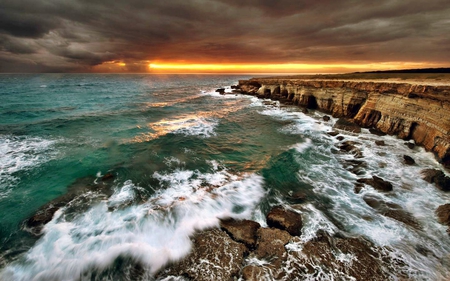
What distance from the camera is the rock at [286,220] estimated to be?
797cm

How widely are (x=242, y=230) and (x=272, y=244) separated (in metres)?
1.34

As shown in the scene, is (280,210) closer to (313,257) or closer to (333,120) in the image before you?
(313,257)

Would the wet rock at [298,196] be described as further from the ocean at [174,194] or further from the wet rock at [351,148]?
the wet rock at [351,148]

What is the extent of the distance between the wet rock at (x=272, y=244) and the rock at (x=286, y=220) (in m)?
0.35

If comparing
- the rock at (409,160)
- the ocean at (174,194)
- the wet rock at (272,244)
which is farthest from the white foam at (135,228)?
the rock at (409,160)

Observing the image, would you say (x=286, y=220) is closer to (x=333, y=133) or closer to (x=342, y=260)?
(x=342, y=260)

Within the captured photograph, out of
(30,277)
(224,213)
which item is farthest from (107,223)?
(224,213)

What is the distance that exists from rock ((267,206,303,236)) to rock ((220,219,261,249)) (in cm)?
75

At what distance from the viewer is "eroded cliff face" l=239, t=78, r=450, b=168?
1323cm

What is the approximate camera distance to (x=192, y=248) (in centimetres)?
733

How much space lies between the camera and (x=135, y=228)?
845 centimetres

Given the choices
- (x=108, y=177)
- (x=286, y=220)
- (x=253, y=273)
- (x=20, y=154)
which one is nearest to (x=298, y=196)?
(x=286, y=220)

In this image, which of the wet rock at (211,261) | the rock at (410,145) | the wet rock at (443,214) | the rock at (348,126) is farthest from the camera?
the rock at (348,126)

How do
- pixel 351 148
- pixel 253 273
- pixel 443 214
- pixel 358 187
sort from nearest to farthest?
pixel 253 273 → pixel 443 214 → pixel 358 187 → pixel 351 148
